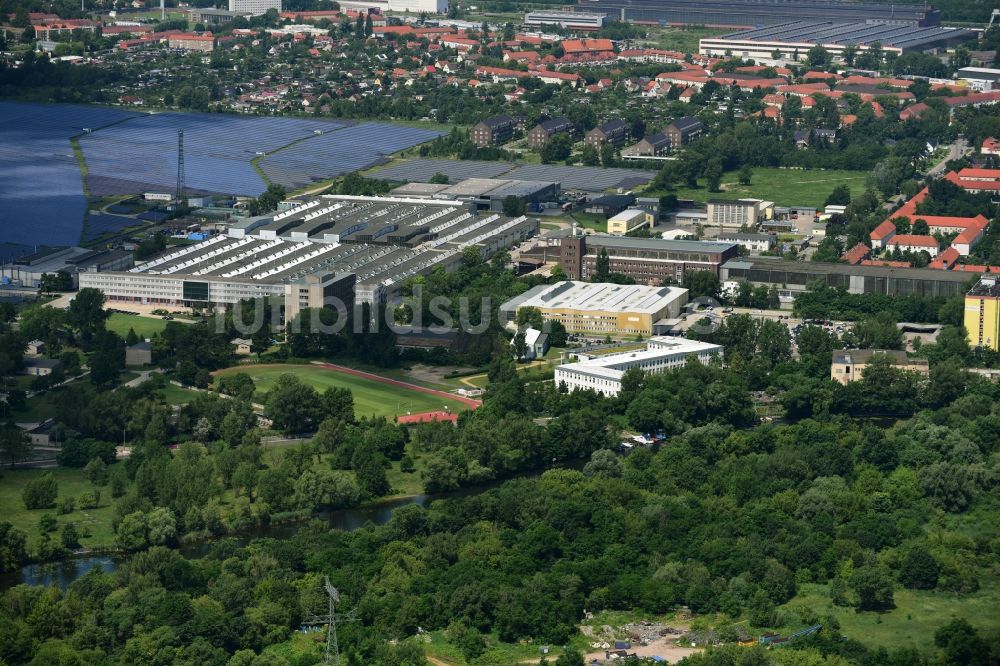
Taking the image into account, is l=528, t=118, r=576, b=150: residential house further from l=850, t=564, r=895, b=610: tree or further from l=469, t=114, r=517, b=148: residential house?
l=850, t=564, r=895, b=610: tree

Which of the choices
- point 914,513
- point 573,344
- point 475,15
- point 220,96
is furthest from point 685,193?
point 475,15

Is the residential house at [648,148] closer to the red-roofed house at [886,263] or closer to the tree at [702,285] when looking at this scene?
the red-roofed house at [886,263]

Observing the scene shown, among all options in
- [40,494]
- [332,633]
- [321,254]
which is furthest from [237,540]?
[321,254]

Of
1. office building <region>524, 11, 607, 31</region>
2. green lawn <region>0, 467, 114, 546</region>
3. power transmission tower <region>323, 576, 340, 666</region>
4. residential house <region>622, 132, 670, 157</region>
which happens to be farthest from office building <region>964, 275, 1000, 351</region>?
office building <region>524, 11, 607, 31</region>

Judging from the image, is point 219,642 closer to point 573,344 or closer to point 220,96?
point 573,344

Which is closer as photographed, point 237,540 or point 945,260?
point 237,540

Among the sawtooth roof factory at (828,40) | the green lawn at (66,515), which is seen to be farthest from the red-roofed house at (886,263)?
the sawtooth roof factory at (828,40)

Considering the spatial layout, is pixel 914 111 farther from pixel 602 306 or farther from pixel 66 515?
pixel 66 515
